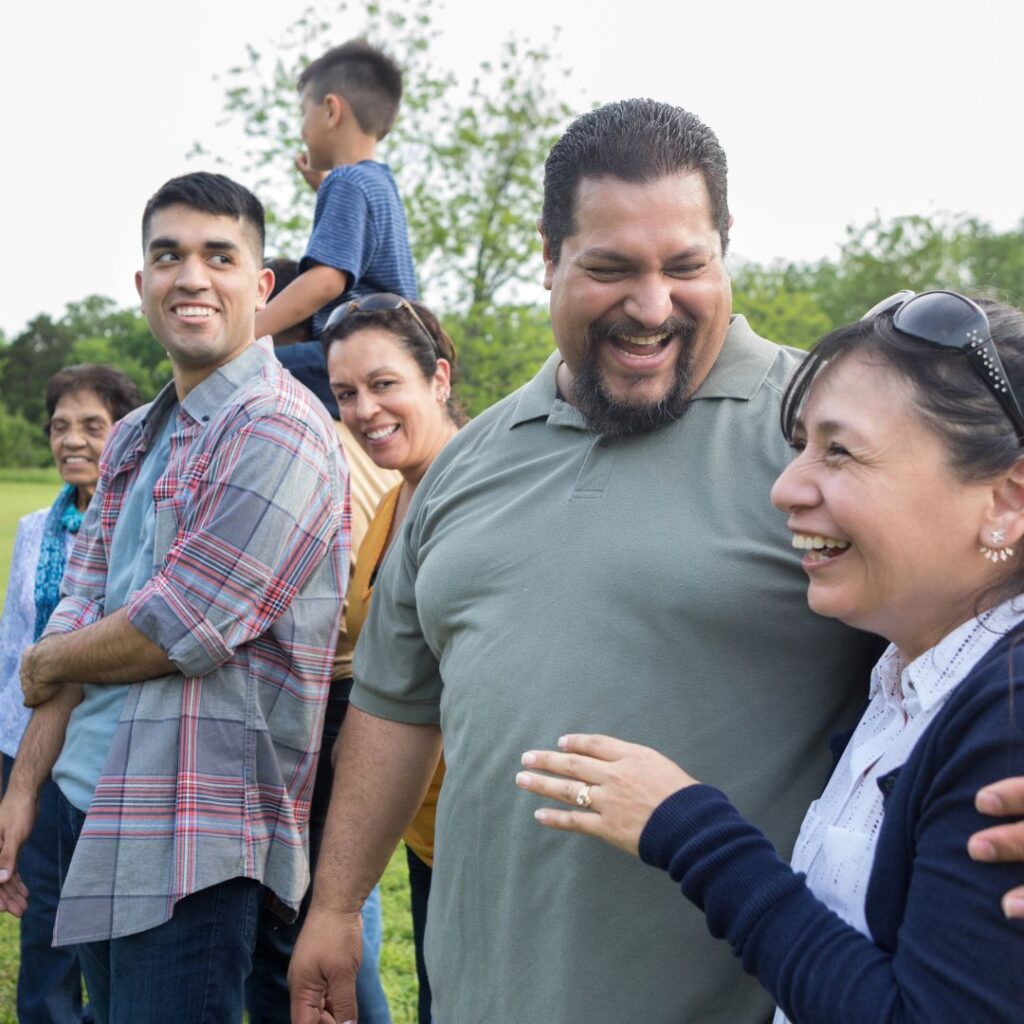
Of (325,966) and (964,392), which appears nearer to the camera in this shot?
(964,392)

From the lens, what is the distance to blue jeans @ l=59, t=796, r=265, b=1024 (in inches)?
106

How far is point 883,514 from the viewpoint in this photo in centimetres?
163

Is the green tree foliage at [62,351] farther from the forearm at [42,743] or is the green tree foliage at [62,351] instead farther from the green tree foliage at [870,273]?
the forearm at [42,743]

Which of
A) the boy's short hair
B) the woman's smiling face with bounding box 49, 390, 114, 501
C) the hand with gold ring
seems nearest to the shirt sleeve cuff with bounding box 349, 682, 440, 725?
the hand with gold ring

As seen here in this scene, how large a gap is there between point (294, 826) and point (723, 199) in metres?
1.76

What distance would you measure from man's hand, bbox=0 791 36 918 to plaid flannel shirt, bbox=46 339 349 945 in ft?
1.94

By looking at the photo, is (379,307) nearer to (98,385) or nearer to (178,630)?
(178,630)

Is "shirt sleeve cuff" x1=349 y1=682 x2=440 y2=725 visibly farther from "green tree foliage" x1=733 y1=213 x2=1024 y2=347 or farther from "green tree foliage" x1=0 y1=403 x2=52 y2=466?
"green tree foliage" x1=0 y1=403 x2=52 y2=466

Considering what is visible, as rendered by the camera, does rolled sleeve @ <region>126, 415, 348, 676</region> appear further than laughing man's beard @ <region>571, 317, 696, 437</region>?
Yes

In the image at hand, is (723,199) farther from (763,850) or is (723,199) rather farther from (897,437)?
(763,850)

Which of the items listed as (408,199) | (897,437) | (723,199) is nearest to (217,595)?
(723,199)

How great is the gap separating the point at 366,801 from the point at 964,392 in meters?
1.63

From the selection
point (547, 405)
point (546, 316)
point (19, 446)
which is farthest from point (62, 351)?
point (547, 405)

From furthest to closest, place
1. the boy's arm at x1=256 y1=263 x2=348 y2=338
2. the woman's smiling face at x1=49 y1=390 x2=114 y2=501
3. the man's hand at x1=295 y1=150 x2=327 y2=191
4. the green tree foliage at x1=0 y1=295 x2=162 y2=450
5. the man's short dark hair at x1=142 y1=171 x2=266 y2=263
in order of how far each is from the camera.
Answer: the green tree foliage at x1=0 y1=295 x2=162 y2=450 → the man's hand at x1=295 y1=150 x2=327 y2=191 → the woman's smiling face at x1=49 y1=390 x2=114 y2=501 → the boy's arm at x1=256 y1=263 x2=348 y2=338 → the man's short dark hair at x1=142 y1=171 x2=266 y2=263
